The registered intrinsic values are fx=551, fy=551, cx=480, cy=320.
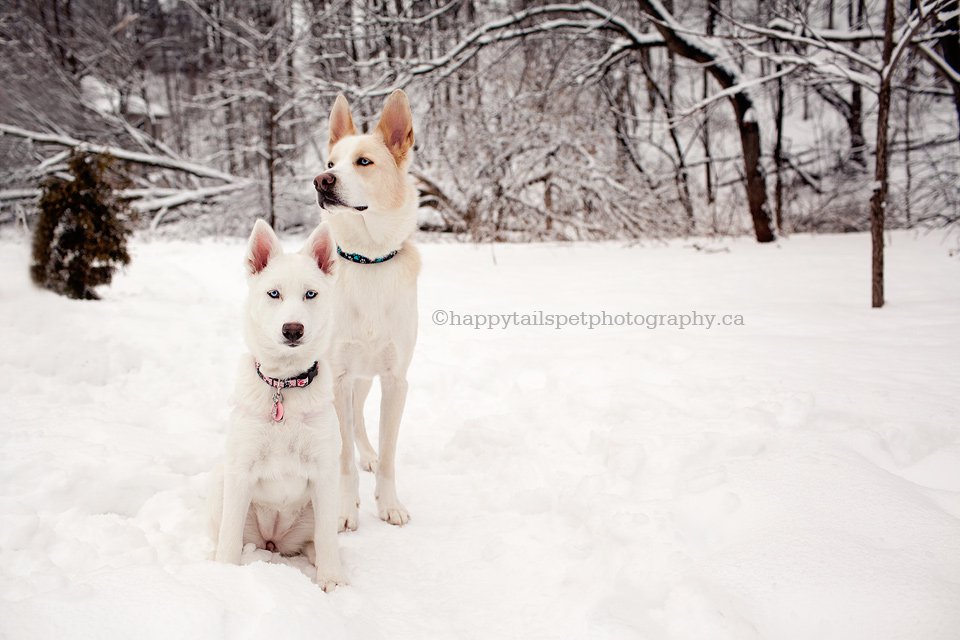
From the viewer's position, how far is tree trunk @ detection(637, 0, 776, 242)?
888cm

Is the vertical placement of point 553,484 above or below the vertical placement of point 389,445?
below

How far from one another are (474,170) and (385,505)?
8.31m

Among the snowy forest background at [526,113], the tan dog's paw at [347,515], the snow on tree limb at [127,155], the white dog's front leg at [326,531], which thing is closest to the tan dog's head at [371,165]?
the white dog's front leg at [326,531]

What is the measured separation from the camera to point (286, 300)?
1.99m

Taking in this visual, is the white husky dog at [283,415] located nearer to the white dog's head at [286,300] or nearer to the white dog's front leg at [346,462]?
the white dog's head at [286,300]

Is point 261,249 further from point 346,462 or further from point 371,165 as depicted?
point 346,462

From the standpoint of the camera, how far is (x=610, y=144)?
11.0 metres

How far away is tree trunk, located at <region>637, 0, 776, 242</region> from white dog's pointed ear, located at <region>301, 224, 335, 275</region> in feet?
28.0

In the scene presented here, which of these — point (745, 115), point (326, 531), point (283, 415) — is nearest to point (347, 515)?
point (326, 531)

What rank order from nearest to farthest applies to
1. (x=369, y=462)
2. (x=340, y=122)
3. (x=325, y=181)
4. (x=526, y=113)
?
(x=325, y=181)
(x=340, y=122)
(x=369, y=462)
(x=526, y=113)

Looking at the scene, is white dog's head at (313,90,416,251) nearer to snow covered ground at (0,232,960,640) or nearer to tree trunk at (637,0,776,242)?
snow covered ground at (0,232,960,640)

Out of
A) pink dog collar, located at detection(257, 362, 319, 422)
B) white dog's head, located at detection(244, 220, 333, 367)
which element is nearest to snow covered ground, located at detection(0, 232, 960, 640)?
pink dog collar, located at detection(257, 362, 319, 422)

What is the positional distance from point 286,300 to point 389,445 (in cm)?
105

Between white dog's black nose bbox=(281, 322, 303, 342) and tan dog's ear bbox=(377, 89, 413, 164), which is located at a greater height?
Result: tan dog's ear bbox=(377, 89, 413, 164)
